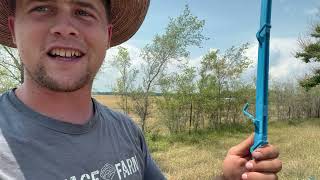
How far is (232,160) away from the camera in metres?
1.46

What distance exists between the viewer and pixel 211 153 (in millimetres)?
18141

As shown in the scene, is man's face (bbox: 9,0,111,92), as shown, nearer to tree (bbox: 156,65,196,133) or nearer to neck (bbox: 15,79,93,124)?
neck (bbox: 15,79,93,124)

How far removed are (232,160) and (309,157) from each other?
14505 mm

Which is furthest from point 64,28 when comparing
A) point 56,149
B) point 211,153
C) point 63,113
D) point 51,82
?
point 211,153

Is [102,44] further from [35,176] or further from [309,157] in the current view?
[309,157]

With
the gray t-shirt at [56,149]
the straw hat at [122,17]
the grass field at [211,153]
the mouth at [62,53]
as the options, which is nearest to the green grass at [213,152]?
the grass field at [211,153]

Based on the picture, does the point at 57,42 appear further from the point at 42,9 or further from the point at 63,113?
the point at 63,113

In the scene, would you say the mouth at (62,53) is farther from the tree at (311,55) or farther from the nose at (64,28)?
the tree at (311,55)

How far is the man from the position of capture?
1280 mm

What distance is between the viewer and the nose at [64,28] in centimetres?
137

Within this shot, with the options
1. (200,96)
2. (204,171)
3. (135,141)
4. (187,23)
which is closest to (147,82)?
(187,23)

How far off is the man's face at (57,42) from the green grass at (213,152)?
20.1ft

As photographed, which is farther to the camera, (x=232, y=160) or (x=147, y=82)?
(x=147, y=82)

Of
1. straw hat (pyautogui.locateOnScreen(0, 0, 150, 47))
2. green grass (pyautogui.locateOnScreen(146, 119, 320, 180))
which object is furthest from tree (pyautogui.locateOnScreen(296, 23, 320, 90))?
straw hat (pyautogui.locateOnScreen(0, 0, 150, 47))
